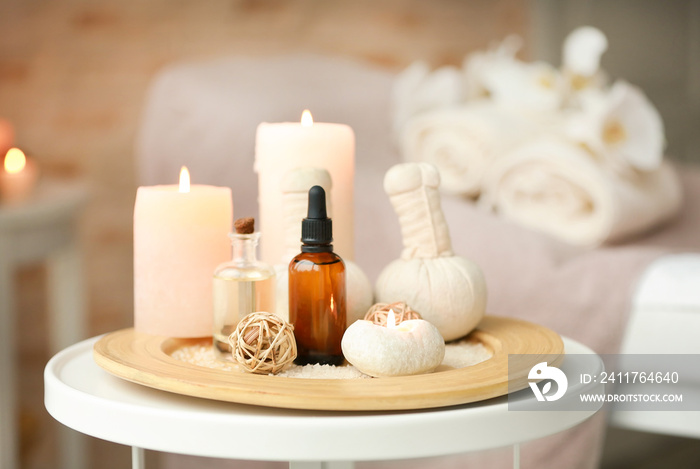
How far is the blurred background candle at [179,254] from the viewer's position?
2.11 feet

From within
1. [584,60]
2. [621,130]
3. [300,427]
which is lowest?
[300,427]

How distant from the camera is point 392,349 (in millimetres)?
525

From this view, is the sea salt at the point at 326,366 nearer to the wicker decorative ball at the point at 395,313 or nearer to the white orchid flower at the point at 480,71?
the wicker decorative ball at the point at 395,313

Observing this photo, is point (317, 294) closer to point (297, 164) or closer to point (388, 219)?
point (297, 164)

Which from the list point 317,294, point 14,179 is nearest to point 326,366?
point 317,294

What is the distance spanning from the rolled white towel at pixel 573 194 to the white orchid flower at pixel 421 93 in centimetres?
23

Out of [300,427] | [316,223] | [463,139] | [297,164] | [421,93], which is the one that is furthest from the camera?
[421,93]

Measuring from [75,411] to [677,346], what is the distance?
2.67 ft

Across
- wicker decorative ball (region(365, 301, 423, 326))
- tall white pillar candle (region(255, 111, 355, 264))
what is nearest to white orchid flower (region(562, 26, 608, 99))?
tall white pillar candle (region(255, 111, 355, 264))

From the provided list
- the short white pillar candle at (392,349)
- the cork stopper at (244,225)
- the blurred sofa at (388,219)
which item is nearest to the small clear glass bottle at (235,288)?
the cork stopper at (244,225)

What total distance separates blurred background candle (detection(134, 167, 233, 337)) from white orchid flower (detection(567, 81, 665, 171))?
2.39 feet

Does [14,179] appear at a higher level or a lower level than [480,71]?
lower

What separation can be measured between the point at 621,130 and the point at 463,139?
28cm

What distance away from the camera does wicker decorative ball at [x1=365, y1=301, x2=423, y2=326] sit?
579 mm
